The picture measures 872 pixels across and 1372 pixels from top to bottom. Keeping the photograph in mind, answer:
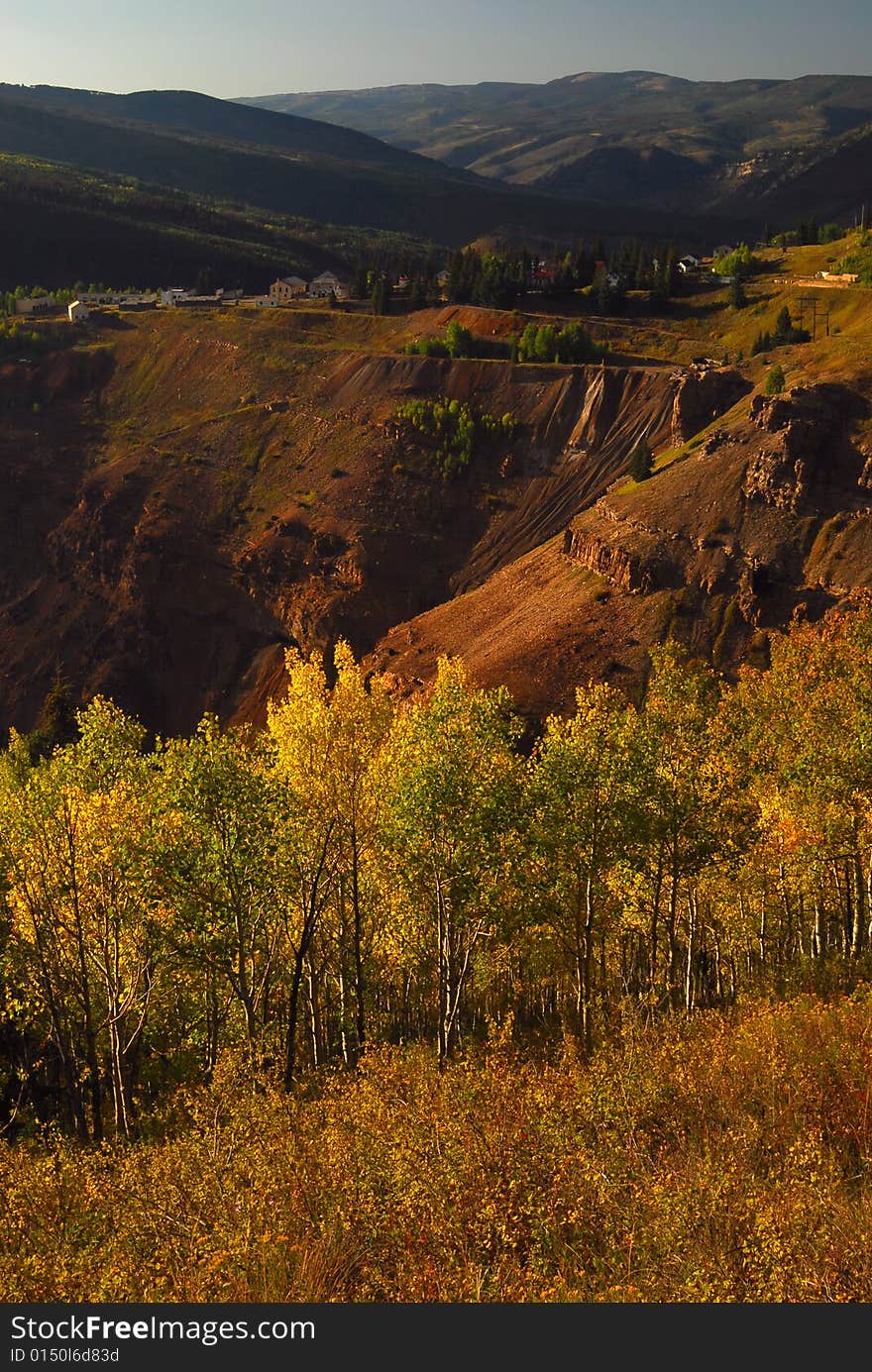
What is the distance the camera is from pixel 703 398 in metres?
106

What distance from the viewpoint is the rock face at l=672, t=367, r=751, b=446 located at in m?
105

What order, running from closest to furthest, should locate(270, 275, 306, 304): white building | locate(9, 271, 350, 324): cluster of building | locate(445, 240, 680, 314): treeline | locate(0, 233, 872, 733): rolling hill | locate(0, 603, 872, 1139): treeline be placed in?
locate(0, 603, 872, 1139): treeline < locate(0, 233, 872, 733): rolling hill < locate(445, 240, 680, 314): treeline < locate(9, 271, 350, 324): cluster of building < locate(270, 275, 306, 304): white building

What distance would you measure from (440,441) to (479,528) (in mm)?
12777

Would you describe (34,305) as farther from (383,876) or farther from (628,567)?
(383,876)

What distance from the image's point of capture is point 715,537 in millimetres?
84438

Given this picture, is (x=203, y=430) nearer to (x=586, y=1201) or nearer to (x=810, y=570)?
(x=810, y=570)

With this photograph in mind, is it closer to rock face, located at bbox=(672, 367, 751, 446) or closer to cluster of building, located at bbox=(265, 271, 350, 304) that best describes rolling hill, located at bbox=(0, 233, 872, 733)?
rock face, located at bbox=(672, 367, 751, 446)

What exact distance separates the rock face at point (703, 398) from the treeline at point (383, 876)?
70980mm

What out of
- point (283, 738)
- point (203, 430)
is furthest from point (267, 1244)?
point (203, 430)

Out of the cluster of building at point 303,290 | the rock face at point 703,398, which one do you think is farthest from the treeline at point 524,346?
the cluster of building at point 303,290

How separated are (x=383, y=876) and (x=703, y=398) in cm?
8688

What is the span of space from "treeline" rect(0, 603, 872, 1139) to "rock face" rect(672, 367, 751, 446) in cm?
7098

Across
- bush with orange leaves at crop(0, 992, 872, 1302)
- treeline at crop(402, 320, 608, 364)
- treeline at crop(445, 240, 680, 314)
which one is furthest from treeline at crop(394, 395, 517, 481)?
bush with orange leaves at crop(0, 992, 872, 1302)

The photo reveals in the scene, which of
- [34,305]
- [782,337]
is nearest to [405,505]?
[782,337]
